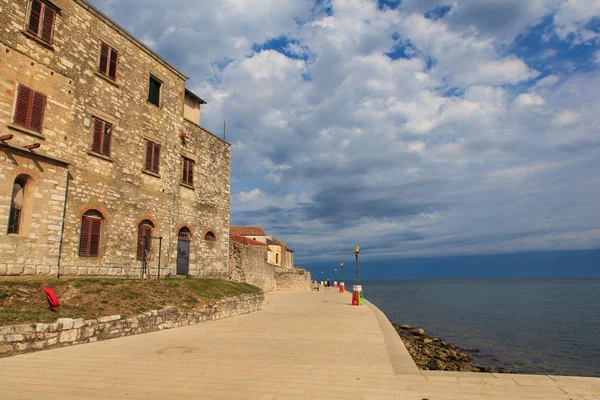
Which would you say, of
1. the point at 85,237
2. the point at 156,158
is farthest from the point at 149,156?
the point at 85,237

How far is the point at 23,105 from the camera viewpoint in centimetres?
1334

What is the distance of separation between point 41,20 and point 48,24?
0.29 meters

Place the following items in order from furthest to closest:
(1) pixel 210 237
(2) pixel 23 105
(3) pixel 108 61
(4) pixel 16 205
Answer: (1) pixel 210 237
(3) pixel 108 61
(2) pixel 23 105
(4) pixel 16 205

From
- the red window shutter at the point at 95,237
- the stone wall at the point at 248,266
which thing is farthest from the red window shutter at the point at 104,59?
the stone wall at the point at 248,266

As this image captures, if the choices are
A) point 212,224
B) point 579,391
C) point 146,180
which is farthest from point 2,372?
point 212,224

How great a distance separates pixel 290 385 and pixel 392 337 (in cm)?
645

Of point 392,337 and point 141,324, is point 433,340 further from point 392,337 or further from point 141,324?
point 141,324

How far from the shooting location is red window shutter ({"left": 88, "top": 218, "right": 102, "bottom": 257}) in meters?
15.9

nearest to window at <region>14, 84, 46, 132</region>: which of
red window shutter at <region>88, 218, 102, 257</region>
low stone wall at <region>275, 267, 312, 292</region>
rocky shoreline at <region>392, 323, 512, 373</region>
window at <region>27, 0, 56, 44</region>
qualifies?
window at <region>27, 0, 56, 44</region>

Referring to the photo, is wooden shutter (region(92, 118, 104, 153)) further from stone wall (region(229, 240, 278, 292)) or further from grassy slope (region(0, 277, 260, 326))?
stone wall (region(229, 240, 278, 292))

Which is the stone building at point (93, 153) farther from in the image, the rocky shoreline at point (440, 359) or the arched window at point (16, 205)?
the rocky shoreline at point (440, 359)

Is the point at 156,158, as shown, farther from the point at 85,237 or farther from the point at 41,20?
the point at 41,20

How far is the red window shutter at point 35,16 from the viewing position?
45.8ft

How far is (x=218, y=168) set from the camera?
2552 centimetres
